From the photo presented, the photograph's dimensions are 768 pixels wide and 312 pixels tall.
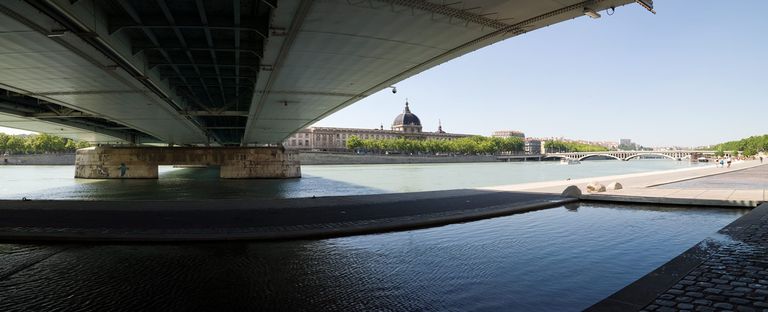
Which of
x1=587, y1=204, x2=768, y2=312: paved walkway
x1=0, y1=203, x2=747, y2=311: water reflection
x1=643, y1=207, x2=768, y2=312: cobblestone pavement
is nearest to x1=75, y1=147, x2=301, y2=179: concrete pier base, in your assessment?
x1=0, y1=203, x2=747, y2=311: water reflection

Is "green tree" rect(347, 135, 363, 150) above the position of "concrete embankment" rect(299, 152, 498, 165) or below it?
above

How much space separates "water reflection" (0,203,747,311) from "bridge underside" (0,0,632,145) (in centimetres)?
553

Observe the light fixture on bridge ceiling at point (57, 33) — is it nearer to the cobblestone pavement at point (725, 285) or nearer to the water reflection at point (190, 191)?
the cobblestone pavement at point (725, 285)

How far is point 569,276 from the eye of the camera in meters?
7.41

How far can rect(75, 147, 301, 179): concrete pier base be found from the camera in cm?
4984

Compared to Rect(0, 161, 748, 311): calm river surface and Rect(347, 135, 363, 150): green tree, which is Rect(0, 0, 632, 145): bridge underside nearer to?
Rect(0, 161, 748, 311): calm river surface

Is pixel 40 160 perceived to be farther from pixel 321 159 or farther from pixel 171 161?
pixel 171 161

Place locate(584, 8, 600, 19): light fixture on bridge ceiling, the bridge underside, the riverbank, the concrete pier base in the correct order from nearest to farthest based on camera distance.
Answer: locate(584, 8, 600, 19): light fixture on bridge ceiling → the bridge underside → the concrete pier base → the riverbank

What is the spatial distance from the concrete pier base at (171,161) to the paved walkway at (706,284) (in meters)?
48.0

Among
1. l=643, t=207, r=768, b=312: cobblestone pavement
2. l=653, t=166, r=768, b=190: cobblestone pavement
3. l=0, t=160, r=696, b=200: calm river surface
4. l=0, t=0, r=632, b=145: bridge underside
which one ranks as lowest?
l=0, t=160, r=696, b=200: calm river surface

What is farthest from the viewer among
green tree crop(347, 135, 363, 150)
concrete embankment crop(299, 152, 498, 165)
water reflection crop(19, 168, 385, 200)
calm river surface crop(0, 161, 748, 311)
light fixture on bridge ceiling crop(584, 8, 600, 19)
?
green tree crop(347, 135, 363, 150)

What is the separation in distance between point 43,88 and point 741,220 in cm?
2840

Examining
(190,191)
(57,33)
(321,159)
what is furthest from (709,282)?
(321,159)

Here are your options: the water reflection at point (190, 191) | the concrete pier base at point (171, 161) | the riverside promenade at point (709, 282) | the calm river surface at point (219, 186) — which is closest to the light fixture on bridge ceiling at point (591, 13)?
the riverside promenade at point (709, 282)
